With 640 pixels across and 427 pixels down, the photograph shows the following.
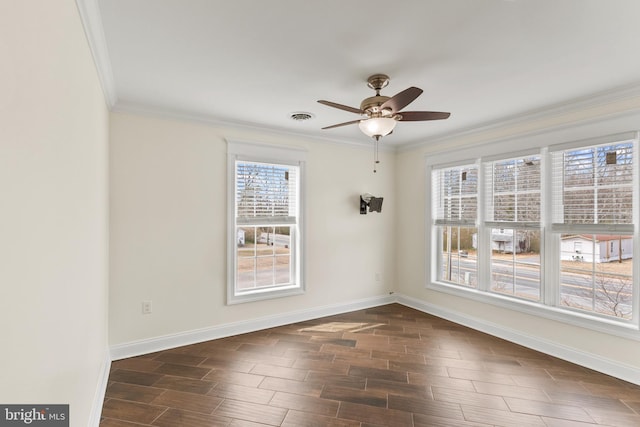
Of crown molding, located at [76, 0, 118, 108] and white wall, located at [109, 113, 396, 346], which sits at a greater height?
crown molding, located at [76, 0, 118, 108]

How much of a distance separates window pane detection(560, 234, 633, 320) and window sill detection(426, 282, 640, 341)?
0.11 meters

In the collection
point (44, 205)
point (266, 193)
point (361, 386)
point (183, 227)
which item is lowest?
point (361, 386)

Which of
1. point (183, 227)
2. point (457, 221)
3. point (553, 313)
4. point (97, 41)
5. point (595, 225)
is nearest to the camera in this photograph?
point (97, 41)

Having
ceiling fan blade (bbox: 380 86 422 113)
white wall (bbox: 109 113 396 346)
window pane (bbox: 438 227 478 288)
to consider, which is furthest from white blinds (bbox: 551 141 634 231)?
white wall (bbox: 109 113 396 346)

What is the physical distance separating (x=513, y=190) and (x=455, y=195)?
0.78 m

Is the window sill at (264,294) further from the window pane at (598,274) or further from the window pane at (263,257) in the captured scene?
the window pane at (598,274)

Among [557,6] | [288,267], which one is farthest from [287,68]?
[288,267]

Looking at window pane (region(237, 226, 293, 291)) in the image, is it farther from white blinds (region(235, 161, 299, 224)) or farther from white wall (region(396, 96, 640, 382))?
white wall (region(396, 96, 640, 382))

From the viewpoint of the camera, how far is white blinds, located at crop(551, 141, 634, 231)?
9.40ft

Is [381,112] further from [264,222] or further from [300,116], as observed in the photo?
[264,222]

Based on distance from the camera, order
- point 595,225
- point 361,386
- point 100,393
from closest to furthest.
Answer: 1. point 100,393
2. point 361,386
3. point 595,225

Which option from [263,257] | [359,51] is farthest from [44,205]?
[263,257]

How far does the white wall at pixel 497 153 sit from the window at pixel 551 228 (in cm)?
12

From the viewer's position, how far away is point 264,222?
4.03 m
